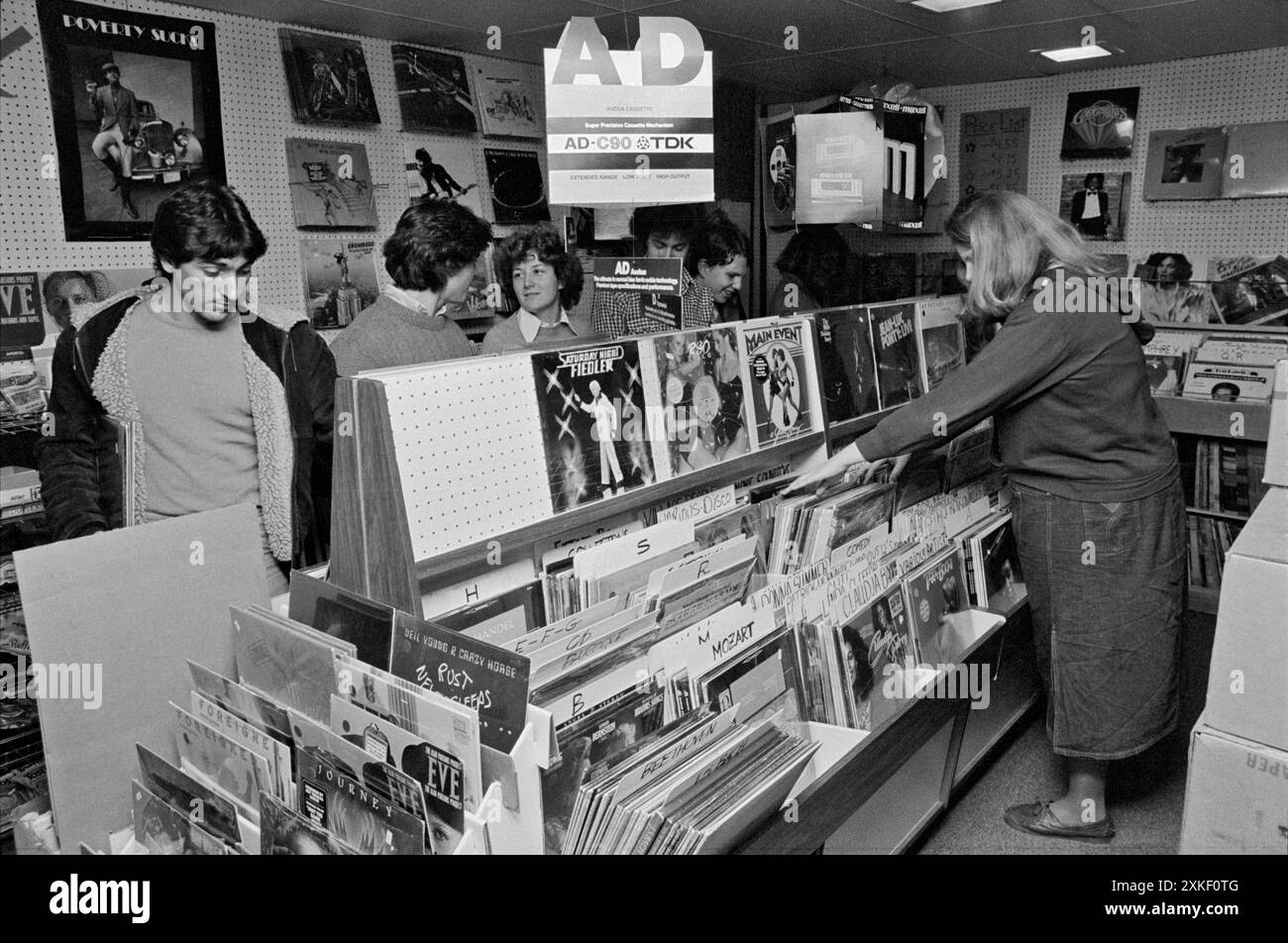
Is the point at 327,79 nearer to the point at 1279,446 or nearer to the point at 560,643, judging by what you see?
the point at 560,643

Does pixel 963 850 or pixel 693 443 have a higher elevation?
pixel 693 443

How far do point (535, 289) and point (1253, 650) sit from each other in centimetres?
246

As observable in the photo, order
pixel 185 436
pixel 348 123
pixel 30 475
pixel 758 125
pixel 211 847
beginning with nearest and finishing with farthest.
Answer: pixel 211 847
pixel 185 436
pixel 30 475
pixel 348 123
pixel 758 125

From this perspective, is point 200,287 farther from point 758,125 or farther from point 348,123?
point 758,125

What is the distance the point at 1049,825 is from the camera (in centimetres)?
281

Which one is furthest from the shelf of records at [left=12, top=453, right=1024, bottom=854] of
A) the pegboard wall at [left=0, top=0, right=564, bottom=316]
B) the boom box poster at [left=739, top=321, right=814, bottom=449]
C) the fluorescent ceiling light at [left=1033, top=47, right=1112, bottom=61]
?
the fluorescent ceiling light at [left=1033, top=47, right=1112, bottom=61]

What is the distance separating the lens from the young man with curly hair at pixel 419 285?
9.05 ft

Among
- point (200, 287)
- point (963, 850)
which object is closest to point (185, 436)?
point (200, 287)

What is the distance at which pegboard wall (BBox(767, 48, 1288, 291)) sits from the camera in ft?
16.0

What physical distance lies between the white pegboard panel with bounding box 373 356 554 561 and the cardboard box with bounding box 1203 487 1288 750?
1.16 meters

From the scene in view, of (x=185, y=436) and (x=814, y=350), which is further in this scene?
(x=814, y=350)

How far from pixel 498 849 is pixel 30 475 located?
234cm
